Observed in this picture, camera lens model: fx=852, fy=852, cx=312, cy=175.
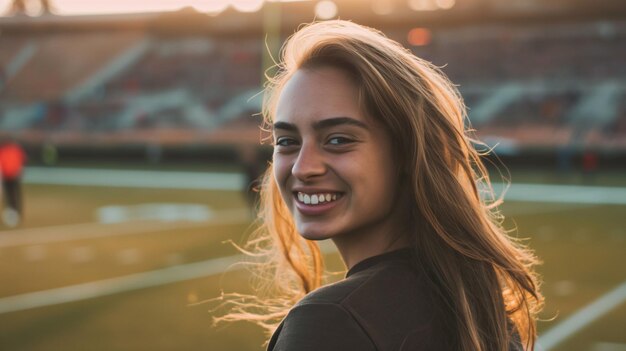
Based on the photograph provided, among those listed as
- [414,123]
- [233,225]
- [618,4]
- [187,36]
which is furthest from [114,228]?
[187,36]

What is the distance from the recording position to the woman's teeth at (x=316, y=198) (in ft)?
6.27

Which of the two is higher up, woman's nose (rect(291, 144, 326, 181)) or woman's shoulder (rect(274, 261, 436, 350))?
woman's nose (rect(291, 144, 326, 181))

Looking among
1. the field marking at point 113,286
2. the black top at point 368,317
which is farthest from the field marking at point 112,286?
the black top at point 368,317

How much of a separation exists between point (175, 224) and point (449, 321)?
1462cm

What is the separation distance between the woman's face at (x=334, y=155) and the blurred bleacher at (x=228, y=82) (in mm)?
28968

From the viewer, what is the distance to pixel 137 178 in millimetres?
27500

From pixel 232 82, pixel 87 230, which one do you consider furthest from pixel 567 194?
pixel 232 82

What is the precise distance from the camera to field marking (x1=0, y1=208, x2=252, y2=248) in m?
14.3

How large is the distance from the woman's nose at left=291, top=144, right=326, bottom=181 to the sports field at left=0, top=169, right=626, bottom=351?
161 inches

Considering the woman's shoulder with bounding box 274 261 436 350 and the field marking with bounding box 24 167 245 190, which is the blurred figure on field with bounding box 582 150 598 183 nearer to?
the field marking with bounding box 24 167 245 190

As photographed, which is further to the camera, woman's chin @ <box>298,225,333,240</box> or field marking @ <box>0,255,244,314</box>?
field marking @ <box>0,255,244,314</box>

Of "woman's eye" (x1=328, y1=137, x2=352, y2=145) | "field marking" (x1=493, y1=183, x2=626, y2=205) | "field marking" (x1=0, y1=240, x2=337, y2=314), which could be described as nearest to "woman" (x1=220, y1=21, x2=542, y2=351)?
"woman's eye" (x1=328, y1=137, x2=352, y2=145)

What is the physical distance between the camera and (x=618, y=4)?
4003 cm

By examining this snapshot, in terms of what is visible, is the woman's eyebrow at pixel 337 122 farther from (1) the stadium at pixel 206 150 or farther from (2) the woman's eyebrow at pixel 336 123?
(1) the stadium at pixel 206 150
